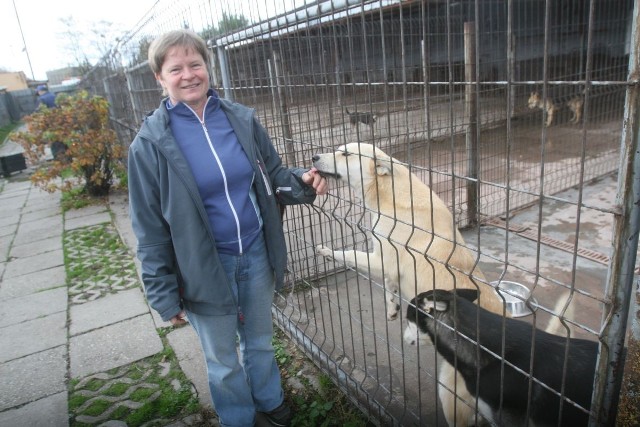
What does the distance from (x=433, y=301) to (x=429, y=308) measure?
120mm

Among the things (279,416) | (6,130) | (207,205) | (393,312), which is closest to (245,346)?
(279,416)

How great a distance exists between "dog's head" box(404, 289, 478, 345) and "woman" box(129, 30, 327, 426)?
76cm

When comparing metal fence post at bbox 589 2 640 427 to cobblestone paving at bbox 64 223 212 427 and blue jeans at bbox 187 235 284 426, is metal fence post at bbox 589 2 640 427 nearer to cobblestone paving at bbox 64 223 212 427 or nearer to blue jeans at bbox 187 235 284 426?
blue jeans at bbox 187 235 284 426

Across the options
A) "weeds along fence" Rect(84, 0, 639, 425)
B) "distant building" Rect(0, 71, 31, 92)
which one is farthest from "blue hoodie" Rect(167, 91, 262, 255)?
"distant building" Rect(0, 71, 31, 92)

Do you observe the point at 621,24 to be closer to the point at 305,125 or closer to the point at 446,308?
the point at 305,125

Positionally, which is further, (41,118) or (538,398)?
(41,118)

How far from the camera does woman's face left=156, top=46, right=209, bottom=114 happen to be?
2.04 metres

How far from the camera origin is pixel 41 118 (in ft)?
24.5

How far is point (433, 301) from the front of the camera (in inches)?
76.4

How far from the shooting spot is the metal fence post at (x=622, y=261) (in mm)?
1034

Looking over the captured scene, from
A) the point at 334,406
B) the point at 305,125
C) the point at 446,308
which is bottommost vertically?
the point at 334,406

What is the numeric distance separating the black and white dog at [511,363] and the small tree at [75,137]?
732cm

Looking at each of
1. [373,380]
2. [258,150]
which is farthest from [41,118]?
[373,380]

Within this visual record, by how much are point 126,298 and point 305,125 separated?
2710 millimetres
